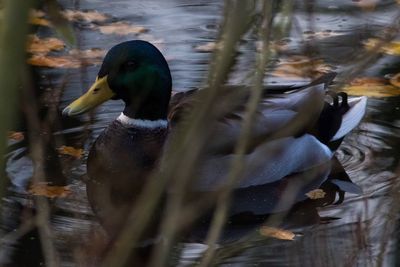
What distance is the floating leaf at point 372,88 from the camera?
311 inches

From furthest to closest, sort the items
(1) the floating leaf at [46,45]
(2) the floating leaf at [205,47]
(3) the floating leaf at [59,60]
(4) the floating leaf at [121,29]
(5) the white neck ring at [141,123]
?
(4) the floating leaf at [121,29], (2) the floating leaf at [205,47], (1) the floating leaf at [46,45], (3) the floating leaf at [59,60], (5) the white neck ring at [141,123]

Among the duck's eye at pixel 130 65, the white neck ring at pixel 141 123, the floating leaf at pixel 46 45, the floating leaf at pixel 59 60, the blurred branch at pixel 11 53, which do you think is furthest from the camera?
the floating leaf at pixel 46 45

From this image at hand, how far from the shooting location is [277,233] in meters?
5.97

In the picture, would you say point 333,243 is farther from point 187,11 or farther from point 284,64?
point 187,11

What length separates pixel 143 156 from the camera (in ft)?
23.0

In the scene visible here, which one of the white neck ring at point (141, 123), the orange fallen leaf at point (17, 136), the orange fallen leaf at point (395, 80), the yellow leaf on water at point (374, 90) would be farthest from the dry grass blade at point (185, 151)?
the orange fallen leaf at point (395, 80)

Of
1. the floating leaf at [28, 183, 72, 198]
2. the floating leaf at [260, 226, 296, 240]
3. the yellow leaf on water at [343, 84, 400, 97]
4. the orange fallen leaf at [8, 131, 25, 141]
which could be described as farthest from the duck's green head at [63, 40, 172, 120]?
the yellow leaf on water at [343, 84, 400, 97]

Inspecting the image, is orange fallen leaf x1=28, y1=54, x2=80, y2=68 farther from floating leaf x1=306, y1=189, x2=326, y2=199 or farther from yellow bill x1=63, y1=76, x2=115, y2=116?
floating leaf x1=306, y1=189, x2=326, y2=199

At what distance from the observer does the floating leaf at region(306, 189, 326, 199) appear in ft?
21.8

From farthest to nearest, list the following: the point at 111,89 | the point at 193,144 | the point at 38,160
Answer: the point at 111,89 < the point at 38,160 < the point at 193,144

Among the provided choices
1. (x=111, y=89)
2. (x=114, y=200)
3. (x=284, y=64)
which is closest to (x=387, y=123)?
(x=284, y=64)

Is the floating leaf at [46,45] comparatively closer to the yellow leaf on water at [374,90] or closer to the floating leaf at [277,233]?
the yellow leaf on water at [374,90]

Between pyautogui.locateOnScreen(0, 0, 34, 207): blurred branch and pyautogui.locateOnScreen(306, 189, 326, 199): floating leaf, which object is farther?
pyautogui.locateOnScreen(306, 189, 326, 199): floating leaf

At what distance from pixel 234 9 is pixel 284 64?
20.3 feet
